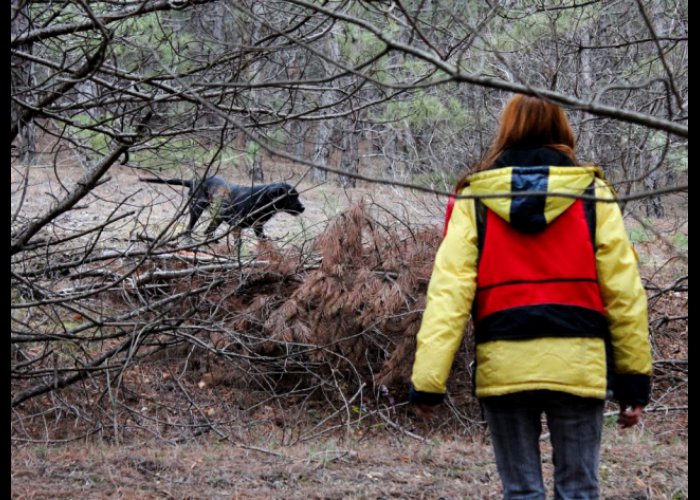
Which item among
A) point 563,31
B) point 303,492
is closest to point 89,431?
point 303,492

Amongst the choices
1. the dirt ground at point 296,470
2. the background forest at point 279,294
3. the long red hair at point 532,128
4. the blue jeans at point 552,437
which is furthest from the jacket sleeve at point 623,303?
the background forest at point 279,294

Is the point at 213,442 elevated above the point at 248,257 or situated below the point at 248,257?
below

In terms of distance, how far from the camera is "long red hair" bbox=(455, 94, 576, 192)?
288 centimetres

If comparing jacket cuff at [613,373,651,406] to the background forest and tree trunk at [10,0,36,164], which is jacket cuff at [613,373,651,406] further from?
tree trunk at [10,0,36,164]

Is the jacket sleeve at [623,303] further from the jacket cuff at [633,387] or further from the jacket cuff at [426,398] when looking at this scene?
the jacket cuff at [426,398]

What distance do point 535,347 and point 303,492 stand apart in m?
2.35

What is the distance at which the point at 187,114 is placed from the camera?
17.4ft

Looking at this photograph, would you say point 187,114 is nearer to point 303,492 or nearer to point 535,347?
point 303,492

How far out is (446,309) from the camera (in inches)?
110

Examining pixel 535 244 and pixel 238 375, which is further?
pixel 238 375

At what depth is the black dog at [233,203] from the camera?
562 centimetres

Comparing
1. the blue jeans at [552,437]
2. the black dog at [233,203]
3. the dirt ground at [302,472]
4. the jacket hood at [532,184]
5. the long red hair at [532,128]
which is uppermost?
the black dog at [233,203]

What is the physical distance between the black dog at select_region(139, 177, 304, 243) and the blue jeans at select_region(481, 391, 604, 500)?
89.0 inches

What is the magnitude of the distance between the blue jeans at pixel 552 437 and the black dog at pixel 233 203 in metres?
2.26
